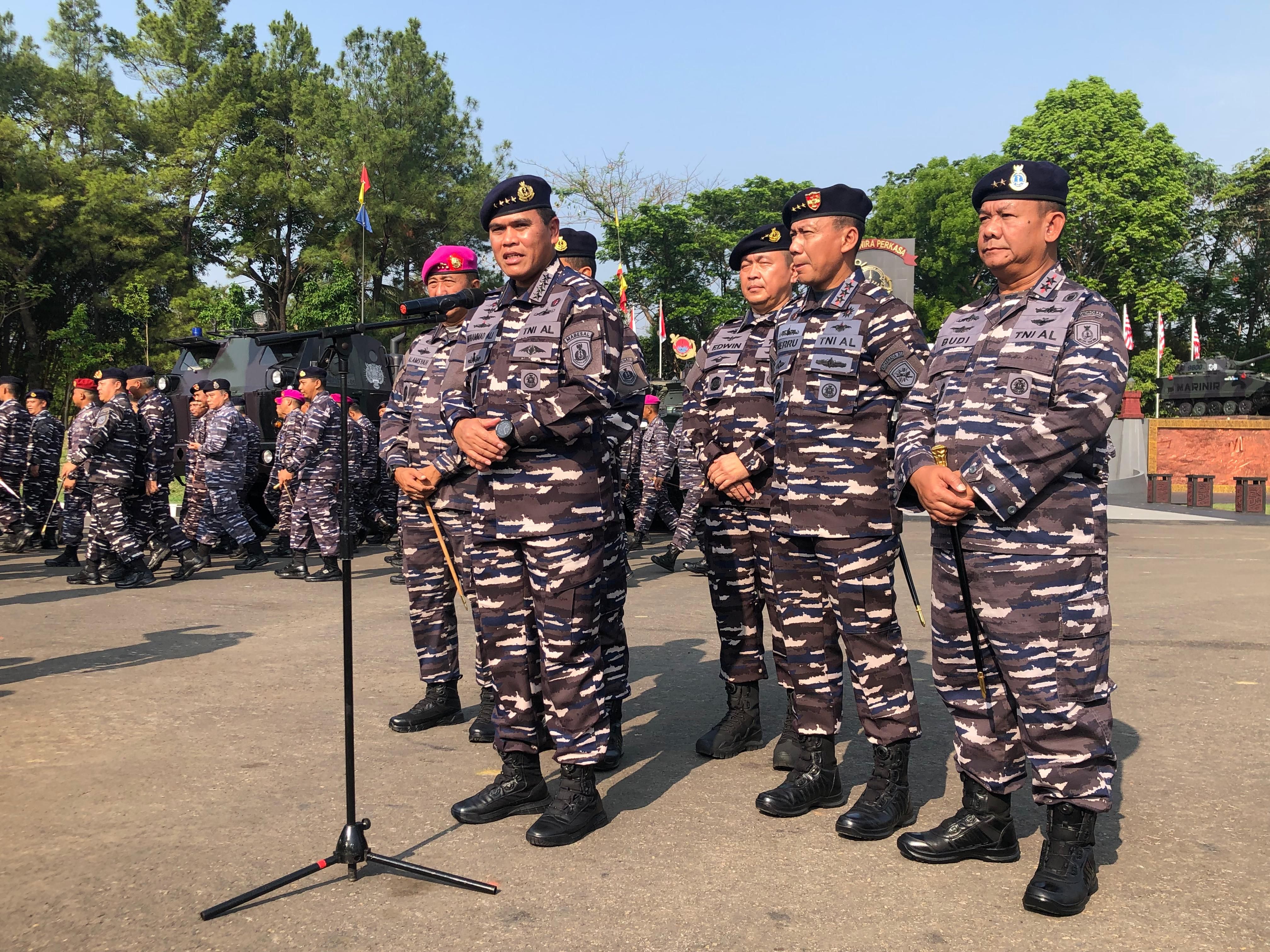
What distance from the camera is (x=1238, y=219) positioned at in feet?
157

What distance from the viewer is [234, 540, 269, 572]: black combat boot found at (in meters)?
10.9

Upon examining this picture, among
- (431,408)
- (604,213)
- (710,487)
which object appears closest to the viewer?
(710,487)

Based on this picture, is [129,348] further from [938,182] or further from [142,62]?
[938,182]

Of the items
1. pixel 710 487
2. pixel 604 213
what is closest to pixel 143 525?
pixel 710 487

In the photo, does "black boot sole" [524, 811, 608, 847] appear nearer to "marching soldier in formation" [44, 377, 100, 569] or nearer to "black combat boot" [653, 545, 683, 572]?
"black combat boot" [653, 545, 683, 572]

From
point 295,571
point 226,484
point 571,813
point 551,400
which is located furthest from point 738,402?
point 226,484

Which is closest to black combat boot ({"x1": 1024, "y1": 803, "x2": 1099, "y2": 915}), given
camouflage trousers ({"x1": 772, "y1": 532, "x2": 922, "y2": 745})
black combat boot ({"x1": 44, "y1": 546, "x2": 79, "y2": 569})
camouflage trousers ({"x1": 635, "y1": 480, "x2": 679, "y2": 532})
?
camouflage trousers ({"x1": 772, "y1": 532, "x2": 922, "y2": 745})

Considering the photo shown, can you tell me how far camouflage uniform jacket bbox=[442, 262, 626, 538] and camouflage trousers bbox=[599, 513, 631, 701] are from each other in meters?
0.41

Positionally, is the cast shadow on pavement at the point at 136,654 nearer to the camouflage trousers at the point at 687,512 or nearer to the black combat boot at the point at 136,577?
the black combat boot at the point at 136,577

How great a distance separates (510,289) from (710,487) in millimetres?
1289

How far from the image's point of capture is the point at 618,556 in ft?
14.1

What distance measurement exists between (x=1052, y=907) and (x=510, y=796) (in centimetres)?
184

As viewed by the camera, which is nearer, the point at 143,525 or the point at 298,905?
the point at 298,905

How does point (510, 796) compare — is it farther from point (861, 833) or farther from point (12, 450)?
point (12, 450)
